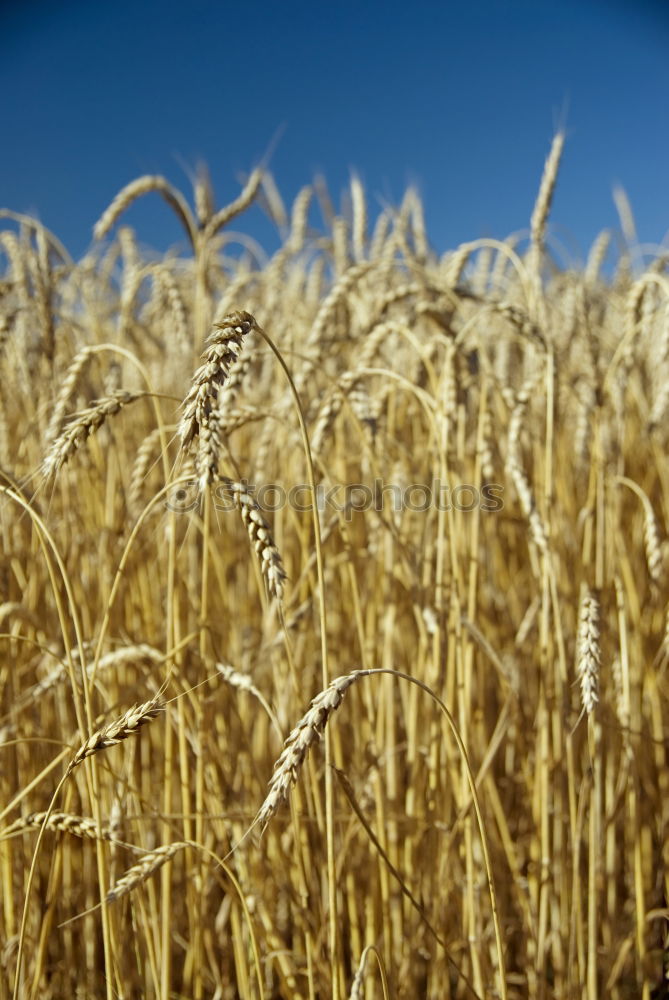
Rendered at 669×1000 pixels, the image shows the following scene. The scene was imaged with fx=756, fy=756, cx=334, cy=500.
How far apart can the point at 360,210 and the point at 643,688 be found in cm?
132

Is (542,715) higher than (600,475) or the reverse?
the reverse

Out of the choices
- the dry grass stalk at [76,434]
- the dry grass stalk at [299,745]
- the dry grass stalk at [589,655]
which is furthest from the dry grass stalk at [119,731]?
the dry grass stalk at [589,655]

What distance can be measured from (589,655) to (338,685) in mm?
302

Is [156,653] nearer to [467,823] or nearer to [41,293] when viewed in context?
[467,823]

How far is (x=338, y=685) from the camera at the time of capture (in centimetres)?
53

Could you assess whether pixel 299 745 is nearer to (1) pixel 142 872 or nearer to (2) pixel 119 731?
(2) pixel 119 731

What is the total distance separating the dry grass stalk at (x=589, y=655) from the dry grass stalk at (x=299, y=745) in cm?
27

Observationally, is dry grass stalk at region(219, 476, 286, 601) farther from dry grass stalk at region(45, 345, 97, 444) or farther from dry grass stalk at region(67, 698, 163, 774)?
dry grass stalk at region(45, 345, 97, 444)

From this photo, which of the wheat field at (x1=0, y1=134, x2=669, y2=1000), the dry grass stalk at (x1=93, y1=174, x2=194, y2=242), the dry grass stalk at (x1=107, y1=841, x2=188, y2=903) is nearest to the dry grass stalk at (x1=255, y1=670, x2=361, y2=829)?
the wheat field at (x1=0, y1=134, x2=669, y2=1000)

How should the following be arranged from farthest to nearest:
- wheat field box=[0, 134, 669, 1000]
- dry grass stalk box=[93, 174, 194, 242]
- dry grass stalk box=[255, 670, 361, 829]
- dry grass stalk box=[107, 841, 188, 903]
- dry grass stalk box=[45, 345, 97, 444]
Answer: dry grass stalk box=[93, 174, 194, 242], dry grass stalk box=[45, 345, 97, 444], wheat field box=[0, 134, 669, 1000], dry grass stalk box=[107, 841, 188, 903], dry grass stalk box=[255, 670, 361, 829]

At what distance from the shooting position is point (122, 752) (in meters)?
1.12

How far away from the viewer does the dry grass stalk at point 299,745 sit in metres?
0.49

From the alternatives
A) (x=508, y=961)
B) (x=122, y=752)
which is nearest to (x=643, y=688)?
(x=508, y=961)

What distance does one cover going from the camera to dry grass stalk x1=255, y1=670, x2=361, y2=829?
0.49 m
